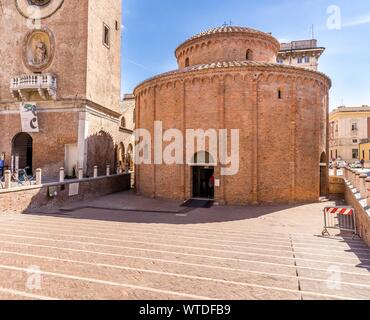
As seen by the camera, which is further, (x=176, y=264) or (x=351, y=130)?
(x=351, y=130)

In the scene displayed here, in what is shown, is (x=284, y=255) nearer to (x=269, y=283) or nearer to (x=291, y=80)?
(x=269, y=283)

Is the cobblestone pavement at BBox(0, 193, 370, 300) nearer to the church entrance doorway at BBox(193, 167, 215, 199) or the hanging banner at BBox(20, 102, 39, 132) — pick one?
the church entrance doorway at BBox(193, 167, 215, 199)

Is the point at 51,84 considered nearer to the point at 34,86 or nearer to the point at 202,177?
the point at 34,86

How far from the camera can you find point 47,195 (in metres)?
16.4

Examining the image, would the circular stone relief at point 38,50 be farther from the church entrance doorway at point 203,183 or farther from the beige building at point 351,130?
the beige building at point 351,130

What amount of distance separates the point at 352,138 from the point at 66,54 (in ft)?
189

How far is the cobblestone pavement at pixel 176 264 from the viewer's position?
15.7 ft

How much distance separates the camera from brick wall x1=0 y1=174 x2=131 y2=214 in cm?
1384

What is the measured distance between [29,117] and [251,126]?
58.4 ft

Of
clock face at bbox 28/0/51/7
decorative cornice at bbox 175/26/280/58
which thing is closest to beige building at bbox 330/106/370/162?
decorative cornice at bbox 175/26/280/58

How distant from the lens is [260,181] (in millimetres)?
17781

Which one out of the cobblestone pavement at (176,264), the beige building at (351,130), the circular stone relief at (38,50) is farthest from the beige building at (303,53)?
the cobblestone pavement at (176,264)

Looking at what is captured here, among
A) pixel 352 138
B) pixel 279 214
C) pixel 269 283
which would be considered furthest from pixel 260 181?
pixel 352 138

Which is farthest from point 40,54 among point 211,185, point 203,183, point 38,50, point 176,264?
point 176,264
